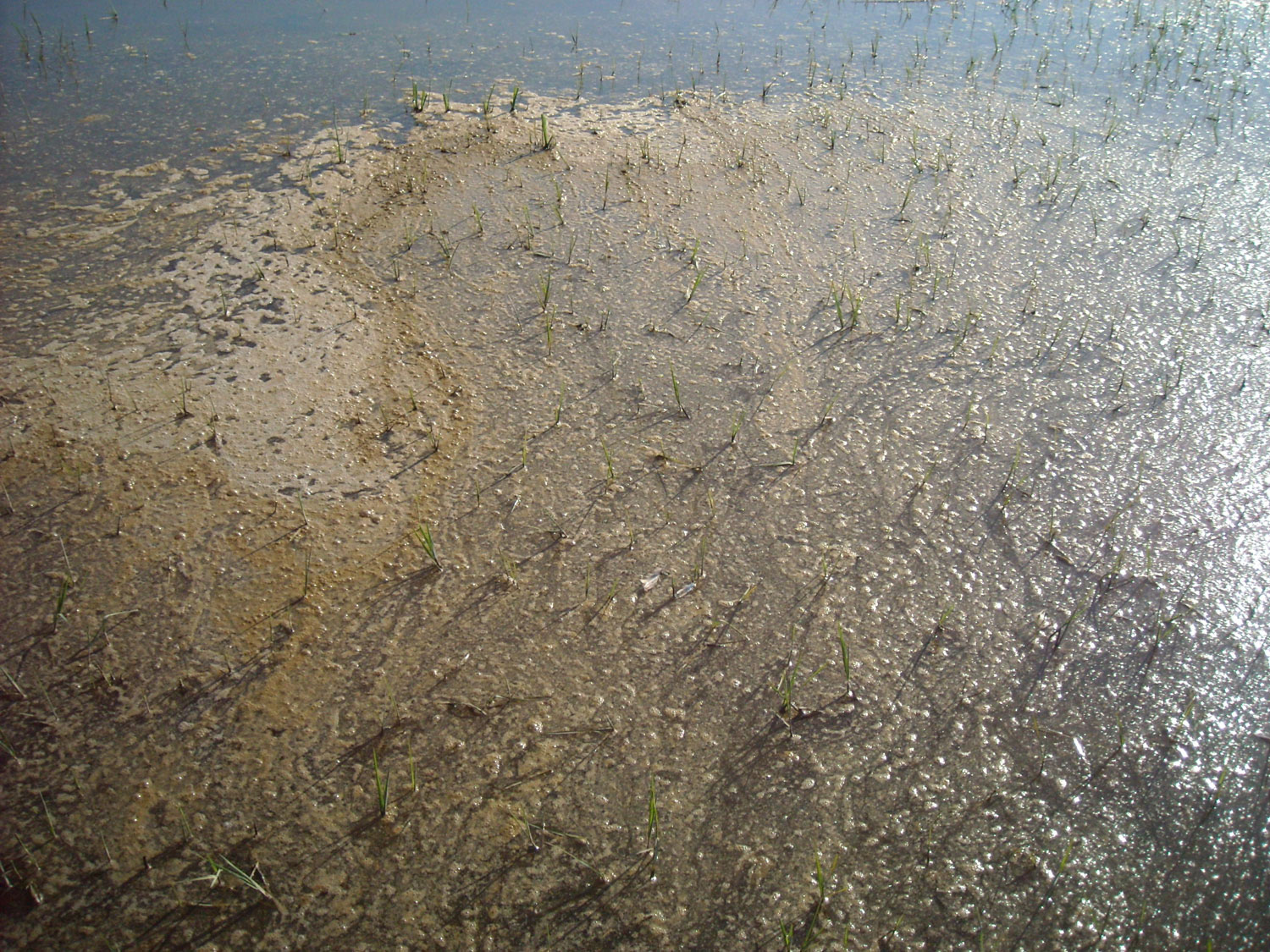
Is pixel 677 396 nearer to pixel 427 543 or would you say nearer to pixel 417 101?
pixel 427 543

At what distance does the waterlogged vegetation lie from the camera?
1.29 metres

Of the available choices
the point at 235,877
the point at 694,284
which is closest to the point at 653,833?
the point at 235,877

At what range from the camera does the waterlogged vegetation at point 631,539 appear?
1.29m

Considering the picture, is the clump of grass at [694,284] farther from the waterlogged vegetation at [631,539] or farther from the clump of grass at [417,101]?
the clump of grass at [417,101]

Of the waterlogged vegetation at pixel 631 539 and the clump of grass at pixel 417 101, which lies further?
the clump of grass at pixel 417 101

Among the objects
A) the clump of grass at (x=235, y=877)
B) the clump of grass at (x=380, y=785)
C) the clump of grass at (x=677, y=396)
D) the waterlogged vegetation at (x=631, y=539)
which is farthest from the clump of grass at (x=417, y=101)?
the clump of grass at (x=235, y=877)

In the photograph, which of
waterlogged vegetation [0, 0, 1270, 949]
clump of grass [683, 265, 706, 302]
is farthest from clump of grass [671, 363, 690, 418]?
clump of grass [683, 265, 706, 302]

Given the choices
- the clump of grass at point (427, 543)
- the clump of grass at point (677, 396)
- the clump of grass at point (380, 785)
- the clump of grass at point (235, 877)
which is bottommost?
the clump of grass at point (235, 877)

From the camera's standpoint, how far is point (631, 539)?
71.1 inches

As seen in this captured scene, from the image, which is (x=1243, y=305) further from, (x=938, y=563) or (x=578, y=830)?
(x=578, y=830)

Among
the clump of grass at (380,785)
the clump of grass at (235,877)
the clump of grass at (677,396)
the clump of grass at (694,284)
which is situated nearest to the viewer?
the clump of grass at (235,877)

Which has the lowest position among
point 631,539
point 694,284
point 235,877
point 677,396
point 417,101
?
point 235,877

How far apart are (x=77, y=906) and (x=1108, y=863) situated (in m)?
1.47

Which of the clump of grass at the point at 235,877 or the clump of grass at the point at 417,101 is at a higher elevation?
the clump of grass at the point at 417,101
